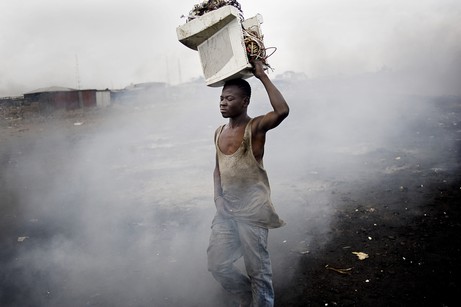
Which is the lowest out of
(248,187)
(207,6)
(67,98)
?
(248,187)

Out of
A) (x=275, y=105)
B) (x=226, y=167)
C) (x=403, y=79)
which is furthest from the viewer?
(x=403, y=79)

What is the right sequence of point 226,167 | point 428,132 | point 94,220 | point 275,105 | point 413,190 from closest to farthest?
point 275,105 → point 226,167 → point 94,220 → point 413,190 → point 428,132

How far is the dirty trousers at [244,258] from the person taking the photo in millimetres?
2211

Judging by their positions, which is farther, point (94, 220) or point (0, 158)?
point (0, 158)

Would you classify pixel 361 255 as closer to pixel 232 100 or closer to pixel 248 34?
pixel 232 100

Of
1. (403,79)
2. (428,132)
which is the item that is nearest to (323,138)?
(428,132)

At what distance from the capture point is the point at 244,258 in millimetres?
2238

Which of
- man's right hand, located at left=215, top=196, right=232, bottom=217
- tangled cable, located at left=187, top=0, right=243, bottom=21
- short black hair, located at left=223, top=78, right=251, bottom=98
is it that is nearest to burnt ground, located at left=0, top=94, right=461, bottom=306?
man's right hand, located at left=215, top=196, right=232, bottom=217

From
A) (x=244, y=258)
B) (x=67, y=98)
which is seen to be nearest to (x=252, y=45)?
(x=244, y=258)

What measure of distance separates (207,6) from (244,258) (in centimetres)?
169

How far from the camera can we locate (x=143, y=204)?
508 cm

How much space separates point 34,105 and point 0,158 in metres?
14.7

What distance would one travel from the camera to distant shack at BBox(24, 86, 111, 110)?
21797mm

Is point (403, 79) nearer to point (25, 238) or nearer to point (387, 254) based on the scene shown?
point (387, 254)
